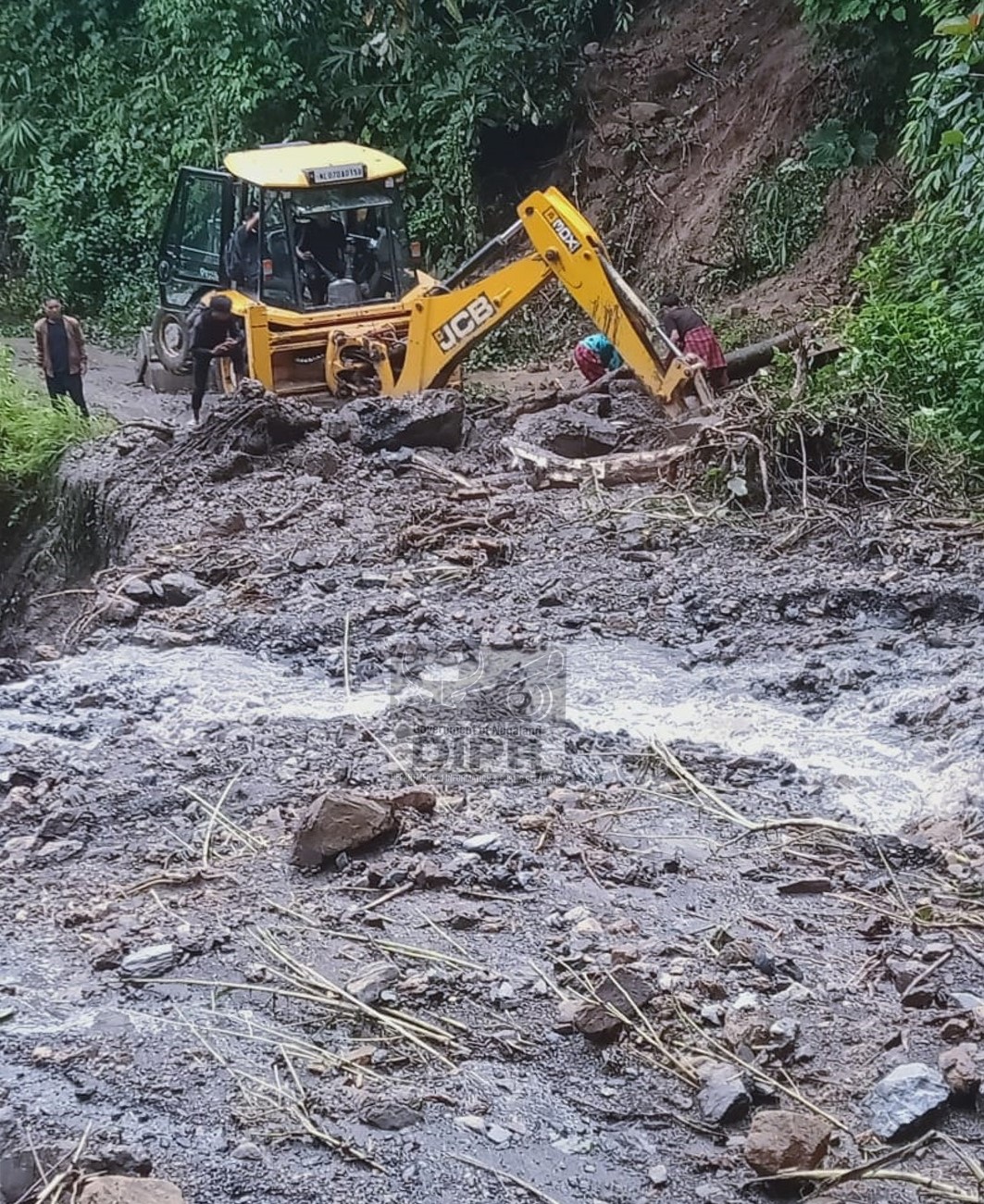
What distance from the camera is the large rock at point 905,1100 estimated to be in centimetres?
326

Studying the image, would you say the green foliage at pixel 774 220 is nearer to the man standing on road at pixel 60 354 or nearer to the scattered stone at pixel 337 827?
the man standing on road at pixel 60 354

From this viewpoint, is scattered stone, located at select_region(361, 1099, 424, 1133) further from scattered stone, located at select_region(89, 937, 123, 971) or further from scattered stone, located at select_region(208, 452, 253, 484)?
scattered stone, located at select_region(208, 452, 253, 484)

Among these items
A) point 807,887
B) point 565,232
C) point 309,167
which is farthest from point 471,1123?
point 309,167

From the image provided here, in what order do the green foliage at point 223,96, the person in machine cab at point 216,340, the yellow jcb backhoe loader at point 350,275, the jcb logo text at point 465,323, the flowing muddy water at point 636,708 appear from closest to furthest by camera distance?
the flowing muddy water at point 636,708
the yellow jcb backhoe loader at point 350,275
the jcb logo text at point 465,323
the person in machine cab at point 216,340
the green foliage at point 223,96

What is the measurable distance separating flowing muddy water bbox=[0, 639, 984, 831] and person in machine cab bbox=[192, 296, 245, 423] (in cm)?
473

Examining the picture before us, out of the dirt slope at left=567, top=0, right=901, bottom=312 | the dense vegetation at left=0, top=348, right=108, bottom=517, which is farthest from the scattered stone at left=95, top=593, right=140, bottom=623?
the dirt slope at left=567, top=0, right=901, bottom=312

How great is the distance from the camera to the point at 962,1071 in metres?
3.38

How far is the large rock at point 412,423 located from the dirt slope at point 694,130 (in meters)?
4.87

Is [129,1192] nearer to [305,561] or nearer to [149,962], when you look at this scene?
[149,962]

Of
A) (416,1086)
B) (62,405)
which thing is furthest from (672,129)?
(416,1086)

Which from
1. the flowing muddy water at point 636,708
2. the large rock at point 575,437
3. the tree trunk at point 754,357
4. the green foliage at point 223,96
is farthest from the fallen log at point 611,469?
the green foliage at point 223,96

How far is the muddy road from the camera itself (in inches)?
131

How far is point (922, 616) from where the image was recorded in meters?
6.95

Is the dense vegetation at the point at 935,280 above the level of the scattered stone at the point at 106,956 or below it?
above
